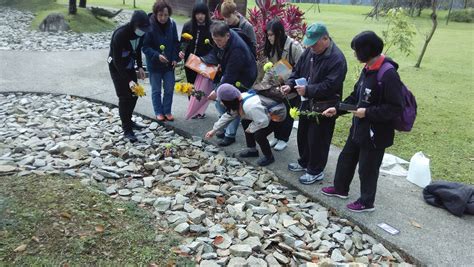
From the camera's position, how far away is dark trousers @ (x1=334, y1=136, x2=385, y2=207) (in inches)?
148

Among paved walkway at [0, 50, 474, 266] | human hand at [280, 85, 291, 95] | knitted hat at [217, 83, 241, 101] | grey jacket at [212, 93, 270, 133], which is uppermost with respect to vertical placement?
human hand at [280, 85, 291, 95]

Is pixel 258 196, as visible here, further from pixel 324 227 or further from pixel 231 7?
→ pixel 231 7

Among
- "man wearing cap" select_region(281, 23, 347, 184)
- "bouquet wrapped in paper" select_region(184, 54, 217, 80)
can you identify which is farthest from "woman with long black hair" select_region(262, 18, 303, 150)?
"bouquet wrapped in paper" select_region(184, 54, 217, 80)

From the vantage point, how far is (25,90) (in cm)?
769

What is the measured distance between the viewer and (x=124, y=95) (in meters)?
5.32

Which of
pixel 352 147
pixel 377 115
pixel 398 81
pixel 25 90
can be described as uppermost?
pixel 398 81

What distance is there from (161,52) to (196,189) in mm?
2305

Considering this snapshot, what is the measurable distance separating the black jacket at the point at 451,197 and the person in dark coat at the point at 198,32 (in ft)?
10.7

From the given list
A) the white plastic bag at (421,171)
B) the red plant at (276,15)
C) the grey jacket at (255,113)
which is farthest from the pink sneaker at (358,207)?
the red plant at (276,15)

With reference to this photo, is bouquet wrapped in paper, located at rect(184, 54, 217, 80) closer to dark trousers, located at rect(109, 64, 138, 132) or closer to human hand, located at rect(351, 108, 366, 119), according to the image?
dark trousers, located at rect(109, 64, 138, 132)

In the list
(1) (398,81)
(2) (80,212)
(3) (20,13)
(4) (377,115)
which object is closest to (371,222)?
(4) (377,115)

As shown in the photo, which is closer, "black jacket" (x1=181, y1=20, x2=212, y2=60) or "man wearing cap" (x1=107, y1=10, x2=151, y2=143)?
"man wearing cap" (x1=107, y1=10, x2=151, y2=143)

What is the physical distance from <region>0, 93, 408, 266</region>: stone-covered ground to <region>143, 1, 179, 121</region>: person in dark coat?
1.26 ft

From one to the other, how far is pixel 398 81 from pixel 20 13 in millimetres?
20100
